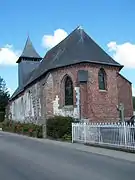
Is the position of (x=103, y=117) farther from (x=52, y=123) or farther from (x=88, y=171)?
(x=88, y=171)

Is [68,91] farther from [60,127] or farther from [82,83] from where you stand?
[60,127]

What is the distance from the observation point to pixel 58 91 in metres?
28.0

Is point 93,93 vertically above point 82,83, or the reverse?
point 82,83

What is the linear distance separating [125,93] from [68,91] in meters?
7.42

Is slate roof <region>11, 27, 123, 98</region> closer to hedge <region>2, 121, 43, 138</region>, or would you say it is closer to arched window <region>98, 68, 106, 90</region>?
arched window <region>98, 68, 106, 90</region>

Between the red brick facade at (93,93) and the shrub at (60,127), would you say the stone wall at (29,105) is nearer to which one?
the red brick facade at (93,93)

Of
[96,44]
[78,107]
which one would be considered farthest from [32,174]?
[96,44]

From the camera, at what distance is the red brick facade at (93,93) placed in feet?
85.8

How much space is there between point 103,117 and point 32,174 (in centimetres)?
1889

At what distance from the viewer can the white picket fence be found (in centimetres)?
1357

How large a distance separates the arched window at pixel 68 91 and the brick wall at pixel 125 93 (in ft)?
20.8

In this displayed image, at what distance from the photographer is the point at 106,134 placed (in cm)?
1548

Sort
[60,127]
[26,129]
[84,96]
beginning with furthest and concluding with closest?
[26,129]
[84,96]
[60,127]

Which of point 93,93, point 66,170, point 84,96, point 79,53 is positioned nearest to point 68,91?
point 84,96
